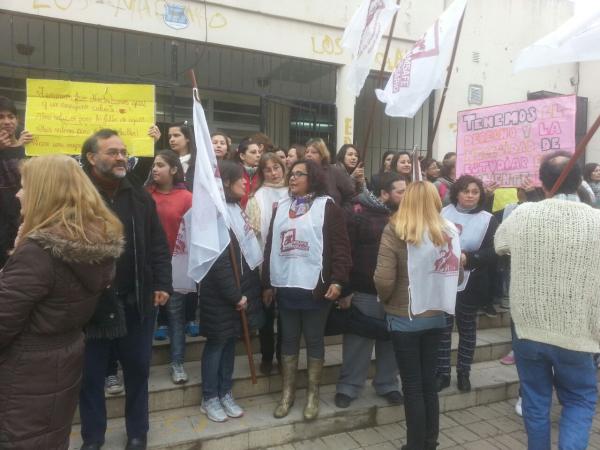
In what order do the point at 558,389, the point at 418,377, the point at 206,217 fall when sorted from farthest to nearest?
the point at 206,217
the point at 418,377
the point at 558,389

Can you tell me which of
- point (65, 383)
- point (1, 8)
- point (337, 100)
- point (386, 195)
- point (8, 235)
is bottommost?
point (65, 383)

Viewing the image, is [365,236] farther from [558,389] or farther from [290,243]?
[558,389]

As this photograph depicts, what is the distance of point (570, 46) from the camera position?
2.96 meters

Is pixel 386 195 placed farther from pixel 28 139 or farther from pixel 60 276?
pixel 28 139

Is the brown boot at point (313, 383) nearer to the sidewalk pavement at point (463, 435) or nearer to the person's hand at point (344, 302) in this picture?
the sidewalk pavement at point (463, 435)

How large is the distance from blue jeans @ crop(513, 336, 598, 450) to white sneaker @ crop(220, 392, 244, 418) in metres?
1.91

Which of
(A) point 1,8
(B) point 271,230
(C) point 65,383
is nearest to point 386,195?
(B) point 271,230

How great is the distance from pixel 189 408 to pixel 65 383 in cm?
166

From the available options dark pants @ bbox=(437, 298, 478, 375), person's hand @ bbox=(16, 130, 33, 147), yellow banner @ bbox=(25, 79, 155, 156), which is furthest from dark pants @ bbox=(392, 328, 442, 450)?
person's hand @ bbox=(16, 130, 33, 147)

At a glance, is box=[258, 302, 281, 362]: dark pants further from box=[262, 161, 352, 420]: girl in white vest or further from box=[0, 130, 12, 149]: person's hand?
box=[0, 130, 12, 149]: person's hand

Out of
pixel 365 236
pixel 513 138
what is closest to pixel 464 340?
pixel 365 236

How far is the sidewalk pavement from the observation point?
350 centimetres

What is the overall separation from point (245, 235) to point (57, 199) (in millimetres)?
1645

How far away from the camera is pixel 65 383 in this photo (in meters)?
2.14
